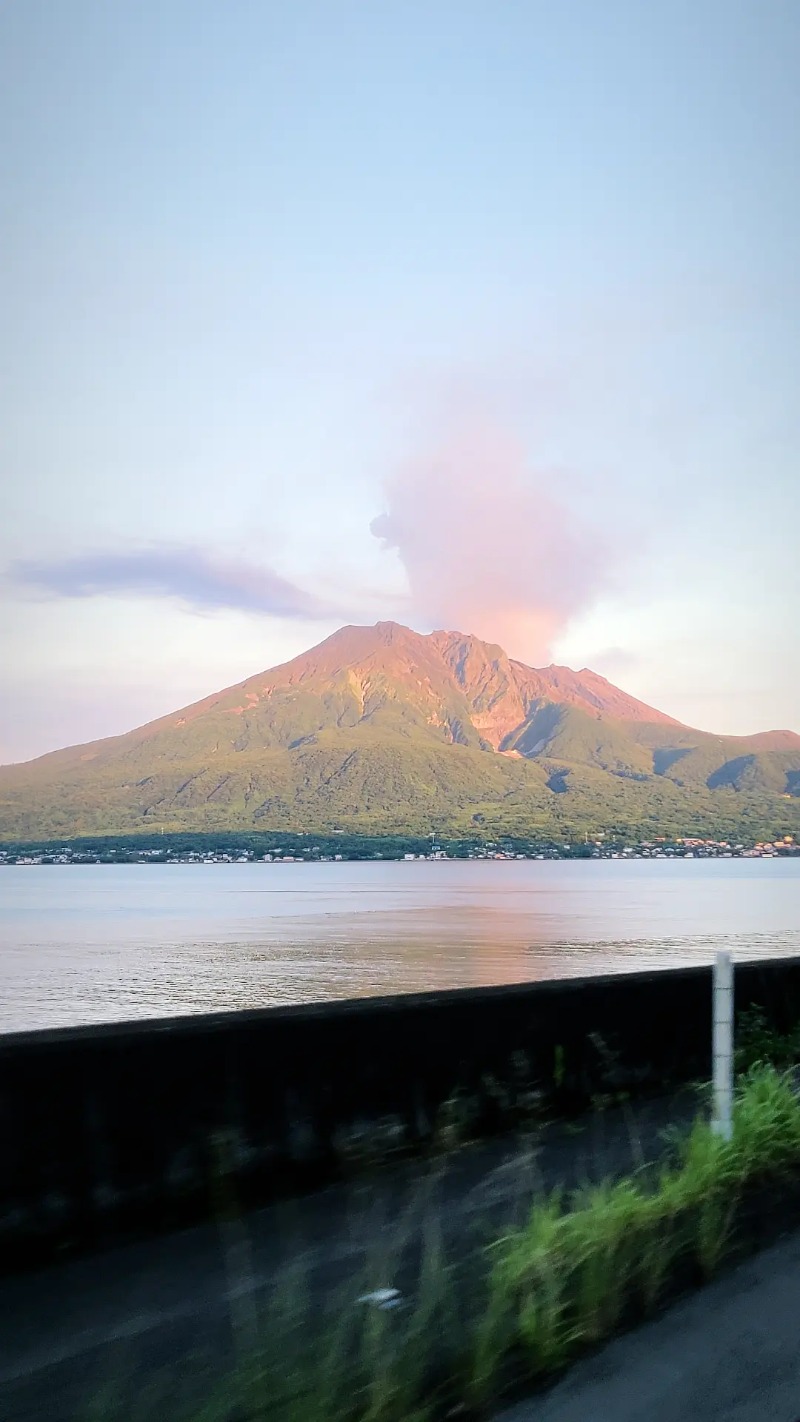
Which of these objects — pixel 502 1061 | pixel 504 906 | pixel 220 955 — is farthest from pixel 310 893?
pixel 502 1061

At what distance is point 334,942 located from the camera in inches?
2154

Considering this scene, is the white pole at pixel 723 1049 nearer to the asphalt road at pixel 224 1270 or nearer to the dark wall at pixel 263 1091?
the asphalt road at pixel 224 1270

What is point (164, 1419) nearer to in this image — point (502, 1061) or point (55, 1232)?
point (55, 1232)

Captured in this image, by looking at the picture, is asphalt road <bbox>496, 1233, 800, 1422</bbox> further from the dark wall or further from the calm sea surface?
the calm sea surface

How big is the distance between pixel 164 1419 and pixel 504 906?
84.2 meters

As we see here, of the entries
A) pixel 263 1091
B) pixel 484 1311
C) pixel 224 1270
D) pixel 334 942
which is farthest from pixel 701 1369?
pixel 334 942

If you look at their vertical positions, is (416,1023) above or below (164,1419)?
above

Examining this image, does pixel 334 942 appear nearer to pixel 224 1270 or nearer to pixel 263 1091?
pixel 263 1091

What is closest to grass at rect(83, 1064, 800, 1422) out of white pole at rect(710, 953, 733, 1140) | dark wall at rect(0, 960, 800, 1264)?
white pole at rect(710, 953, 733, 1140)

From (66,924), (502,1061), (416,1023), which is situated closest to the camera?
(416,1023)

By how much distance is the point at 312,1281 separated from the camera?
482 cm

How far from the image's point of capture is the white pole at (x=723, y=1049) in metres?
6.54

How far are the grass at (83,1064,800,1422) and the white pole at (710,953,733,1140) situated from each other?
0.56 metres

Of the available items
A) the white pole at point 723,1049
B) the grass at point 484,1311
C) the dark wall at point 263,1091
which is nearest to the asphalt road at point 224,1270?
the grass at point 484,1311
